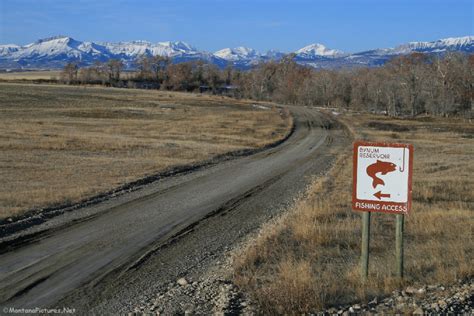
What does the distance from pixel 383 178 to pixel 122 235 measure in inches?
228

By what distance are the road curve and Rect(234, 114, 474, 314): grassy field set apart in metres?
1.64

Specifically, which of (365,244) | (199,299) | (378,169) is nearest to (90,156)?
(199,299)

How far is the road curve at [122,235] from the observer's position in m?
7.74

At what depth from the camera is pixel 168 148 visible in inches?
1273

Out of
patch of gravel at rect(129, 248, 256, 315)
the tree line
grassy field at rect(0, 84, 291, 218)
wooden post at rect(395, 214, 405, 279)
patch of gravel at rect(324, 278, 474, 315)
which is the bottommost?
grassy field at rect(0, 84, 291, 218)

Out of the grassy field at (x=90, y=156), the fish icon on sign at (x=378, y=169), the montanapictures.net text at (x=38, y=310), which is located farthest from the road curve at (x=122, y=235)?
the fish icon on sign at (x=378, y=169)

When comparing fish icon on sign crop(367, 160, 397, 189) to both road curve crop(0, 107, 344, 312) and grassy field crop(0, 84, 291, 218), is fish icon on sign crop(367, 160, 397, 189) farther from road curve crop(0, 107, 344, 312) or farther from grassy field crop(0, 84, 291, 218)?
grassy field crop(0, 84, 291, 218)

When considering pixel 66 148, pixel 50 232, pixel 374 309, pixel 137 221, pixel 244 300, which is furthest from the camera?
pixel 66 148

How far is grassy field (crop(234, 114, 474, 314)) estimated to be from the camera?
7.07 metres

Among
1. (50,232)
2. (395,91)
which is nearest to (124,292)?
(50,232)

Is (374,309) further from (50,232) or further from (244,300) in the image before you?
(50,232)

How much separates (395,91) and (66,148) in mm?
81686

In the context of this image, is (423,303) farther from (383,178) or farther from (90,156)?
(90,156)

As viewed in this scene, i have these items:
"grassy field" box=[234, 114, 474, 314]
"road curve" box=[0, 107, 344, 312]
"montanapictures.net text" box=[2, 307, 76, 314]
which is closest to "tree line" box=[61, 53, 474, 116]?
"road curve" box=[0, 107, 344, 312]
